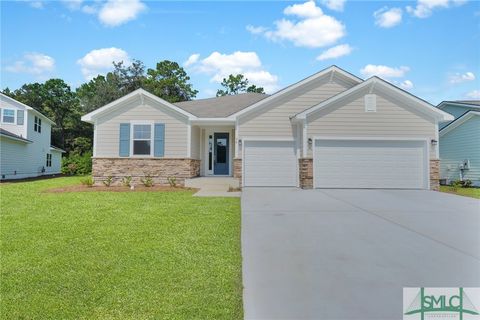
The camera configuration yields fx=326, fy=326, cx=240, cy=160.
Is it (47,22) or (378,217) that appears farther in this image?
(47,22)

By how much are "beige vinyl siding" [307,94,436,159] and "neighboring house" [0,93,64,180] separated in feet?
62.0

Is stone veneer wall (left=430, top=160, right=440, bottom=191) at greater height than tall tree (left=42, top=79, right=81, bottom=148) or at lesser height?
lesser

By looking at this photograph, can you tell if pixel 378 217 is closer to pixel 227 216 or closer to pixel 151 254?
pixel 227 216

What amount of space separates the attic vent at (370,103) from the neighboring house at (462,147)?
7.18m

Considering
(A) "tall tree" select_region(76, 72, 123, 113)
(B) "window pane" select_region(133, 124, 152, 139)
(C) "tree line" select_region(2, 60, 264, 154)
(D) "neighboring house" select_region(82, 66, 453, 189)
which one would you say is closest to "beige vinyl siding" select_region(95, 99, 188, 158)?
(D) "neighboring house" select_region(82, 66, 453, 189)

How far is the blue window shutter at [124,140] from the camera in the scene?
50.6 ft

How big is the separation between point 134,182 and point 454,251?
13.3 m

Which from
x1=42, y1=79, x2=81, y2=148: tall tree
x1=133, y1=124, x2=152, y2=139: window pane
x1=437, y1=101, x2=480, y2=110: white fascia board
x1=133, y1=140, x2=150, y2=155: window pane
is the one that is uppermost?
x1=42, y1=79, x2=81, y2=148: tall tree

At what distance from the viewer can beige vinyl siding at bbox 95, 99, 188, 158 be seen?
50.5 ft

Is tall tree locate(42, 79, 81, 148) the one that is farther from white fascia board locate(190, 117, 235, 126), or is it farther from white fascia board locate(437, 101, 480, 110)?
white fascia board locate(437, 101, 480, 110)

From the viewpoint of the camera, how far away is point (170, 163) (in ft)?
50.3

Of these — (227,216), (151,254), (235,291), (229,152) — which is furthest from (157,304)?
(229,152)

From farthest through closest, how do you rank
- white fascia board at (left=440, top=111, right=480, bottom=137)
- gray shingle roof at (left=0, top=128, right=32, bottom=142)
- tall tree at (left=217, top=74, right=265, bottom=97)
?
tall tree at (left=217, top=74, right=265, bottom=97) → gray shingle roof at (left=0, top=128, right=32, bottom=142) → white fascia board at (left=440, top=111, right=480, bottom=137)

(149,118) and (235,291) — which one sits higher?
(149,118)
